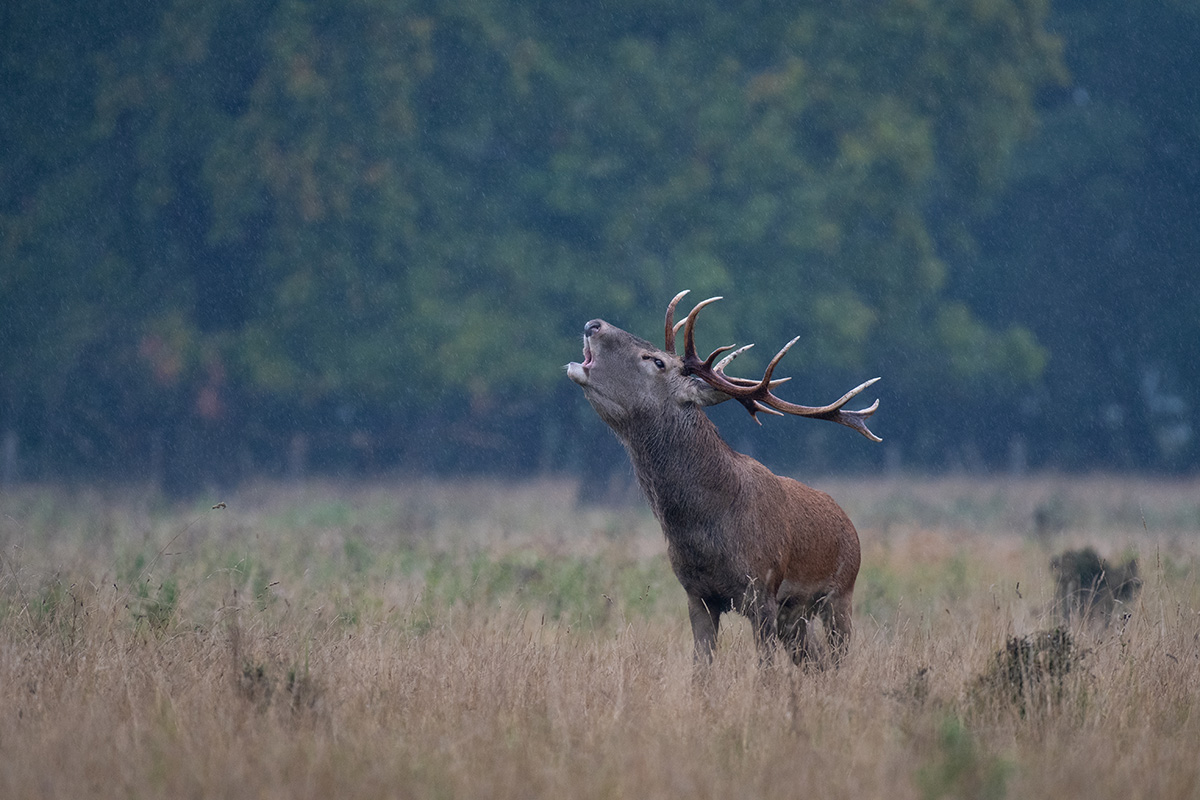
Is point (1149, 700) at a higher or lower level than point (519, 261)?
lower

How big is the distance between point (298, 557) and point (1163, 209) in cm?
2227

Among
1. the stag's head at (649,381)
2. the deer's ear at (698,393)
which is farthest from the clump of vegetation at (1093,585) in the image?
the deer's ear at (698,393)

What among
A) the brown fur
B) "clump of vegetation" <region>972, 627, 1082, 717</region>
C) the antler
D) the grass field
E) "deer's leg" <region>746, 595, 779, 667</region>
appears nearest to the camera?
the grass field

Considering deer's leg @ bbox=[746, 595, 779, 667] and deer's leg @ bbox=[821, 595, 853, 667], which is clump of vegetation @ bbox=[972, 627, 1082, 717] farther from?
deer's leg @ bbox=[821, 595, 853, 667]

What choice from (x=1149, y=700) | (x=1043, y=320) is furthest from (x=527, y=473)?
(x=1149, y=700)

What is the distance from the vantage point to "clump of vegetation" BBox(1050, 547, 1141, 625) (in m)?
8.53

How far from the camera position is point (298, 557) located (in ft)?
35.8

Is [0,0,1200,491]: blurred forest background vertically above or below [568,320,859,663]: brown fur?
above

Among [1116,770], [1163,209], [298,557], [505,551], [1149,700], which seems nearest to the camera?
[1116,770]

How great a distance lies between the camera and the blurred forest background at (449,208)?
800 inches

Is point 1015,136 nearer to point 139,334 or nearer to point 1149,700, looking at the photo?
point 139,334

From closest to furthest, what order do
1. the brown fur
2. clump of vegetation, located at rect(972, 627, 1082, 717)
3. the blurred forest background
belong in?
clump of vegetation, located at rect(972, 627, 1082, 717), the brown fur, the blurred forest background

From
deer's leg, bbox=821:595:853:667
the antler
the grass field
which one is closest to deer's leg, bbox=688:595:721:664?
the grass field

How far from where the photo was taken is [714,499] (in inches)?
267
